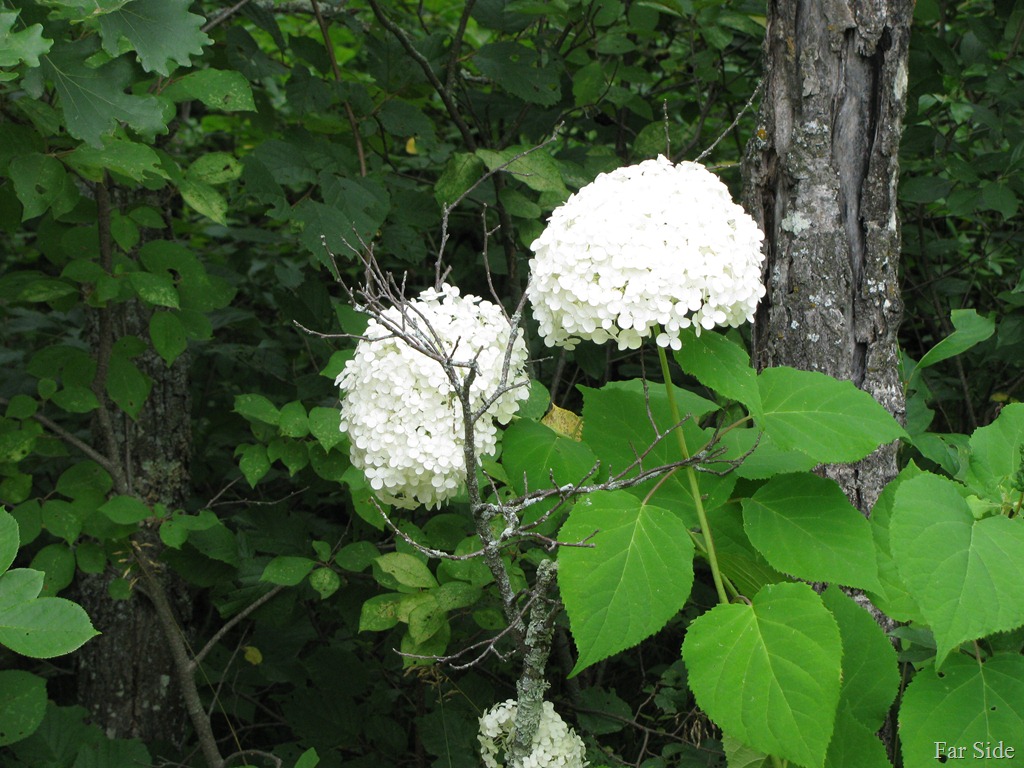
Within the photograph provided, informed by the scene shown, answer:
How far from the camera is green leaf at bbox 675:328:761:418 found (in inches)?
49.8

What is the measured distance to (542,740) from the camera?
1.66 meters

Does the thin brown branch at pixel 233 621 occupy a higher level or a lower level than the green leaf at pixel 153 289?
lower

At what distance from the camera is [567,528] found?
1279mm

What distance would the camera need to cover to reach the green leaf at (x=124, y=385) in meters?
2.24

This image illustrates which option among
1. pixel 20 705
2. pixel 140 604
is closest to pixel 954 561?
pixel 20 705

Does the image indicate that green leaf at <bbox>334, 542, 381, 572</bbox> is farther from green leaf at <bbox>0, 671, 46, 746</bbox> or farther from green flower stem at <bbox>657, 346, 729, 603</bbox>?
green flower stem at <bbox>657, 346, 729, 603</bbox>

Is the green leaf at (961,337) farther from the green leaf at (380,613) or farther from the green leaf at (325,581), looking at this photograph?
the green leaf at (325,581)

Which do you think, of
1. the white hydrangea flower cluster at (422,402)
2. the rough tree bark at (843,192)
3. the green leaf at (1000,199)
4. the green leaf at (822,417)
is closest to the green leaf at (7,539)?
the white hydrangea flower cluster at (422,402)

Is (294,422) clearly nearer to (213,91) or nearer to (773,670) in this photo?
(213,91)

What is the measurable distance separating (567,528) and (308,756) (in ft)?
3.01

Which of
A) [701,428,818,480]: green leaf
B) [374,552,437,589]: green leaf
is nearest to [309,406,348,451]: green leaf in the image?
[374,552,437,589]: green leaf

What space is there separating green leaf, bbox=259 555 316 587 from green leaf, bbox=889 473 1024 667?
51.4 inches

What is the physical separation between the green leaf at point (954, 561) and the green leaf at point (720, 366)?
0.25 metres

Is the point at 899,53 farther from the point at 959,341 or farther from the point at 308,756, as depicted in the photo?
the point at 308,756
